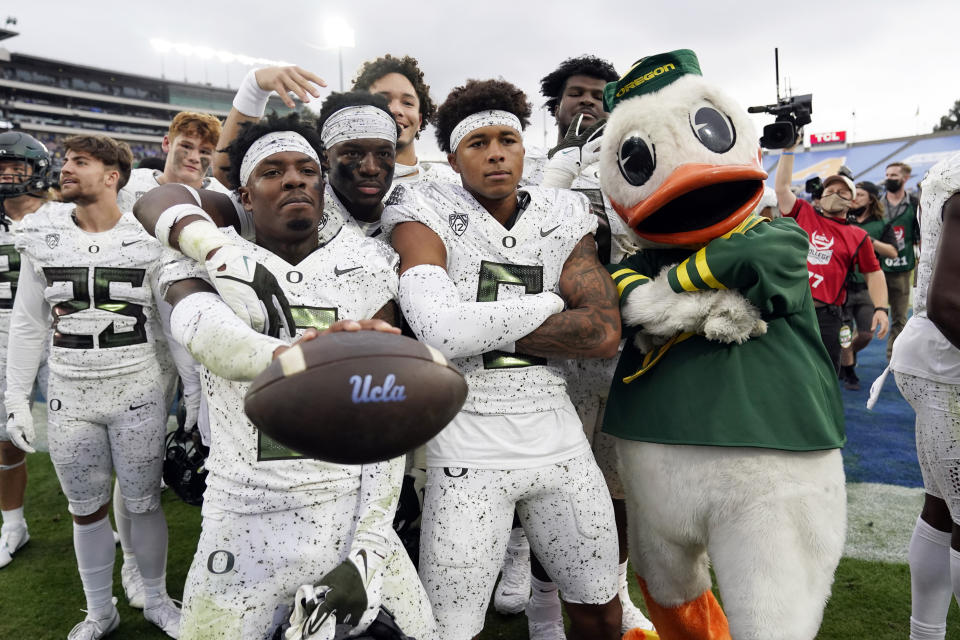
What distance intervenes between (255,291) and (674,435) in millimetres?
1228

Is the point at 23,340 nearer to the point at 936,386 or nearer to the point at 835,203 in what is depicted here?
the point at 936,386

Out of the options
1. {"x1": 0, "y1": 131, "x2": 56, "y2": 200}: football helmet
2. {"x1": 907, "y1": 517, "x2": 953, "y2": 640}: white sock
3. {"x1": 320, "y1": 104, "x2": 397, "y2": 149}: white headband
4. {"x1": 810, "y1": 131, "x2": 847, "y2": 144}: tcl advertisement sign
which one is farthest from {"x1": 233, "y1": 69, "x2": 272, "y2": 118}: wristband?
{"x1": 810, "y1": 131, "x2": 847, "y2": 144}: tcl advertisement sign

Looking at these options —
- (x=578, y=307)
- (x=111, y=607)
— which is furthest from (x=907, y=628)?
(x=111, y=607)

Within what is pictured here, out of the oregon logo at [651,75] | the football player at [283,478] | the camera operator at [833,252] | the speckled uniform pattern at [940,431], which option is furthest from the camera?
the camera operator at [833,252]

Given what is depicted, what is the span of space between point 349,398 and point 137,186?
367cm

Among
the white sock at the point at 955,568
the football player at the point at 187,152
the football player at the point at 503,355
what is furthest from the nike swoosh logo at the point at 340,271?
the football player at the point at 187,152

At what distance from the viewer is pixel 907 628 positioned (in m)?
2.84

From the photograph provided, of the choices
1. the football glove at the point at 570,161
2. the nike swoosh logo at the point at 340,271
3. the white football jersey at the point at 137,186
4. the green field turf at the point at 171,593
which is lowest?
the green field turf at the point at 171,593

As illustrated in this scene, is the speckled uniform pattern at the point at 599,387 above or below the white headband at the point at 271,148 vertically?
below

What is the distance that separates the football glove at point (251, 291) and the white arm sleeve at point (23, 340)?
184 centimetres

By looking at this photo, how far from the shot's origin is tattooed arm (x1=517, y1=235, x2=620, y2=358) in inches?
73.3

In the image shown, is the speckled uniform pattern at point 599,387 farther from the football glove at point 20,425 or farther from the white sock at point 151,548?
the football glove at point 20,425

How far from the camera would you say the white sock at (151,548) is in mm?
2977

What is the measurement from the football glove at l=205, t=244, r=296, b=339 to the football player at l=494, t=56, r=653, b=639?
1098 mm
